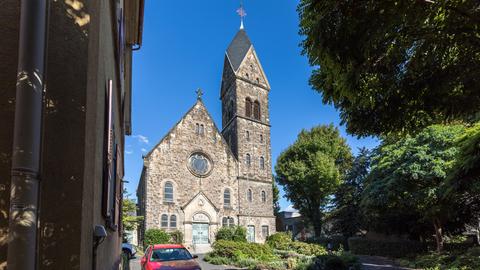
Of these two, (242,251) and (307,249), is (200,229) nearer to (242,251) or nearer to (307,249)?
(242,251)

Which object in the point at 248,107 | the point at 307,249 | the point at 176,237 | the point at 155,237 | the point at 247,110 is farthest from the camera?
the point at 248,107

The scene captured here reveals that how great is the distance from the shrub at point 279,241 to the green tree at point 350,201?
9.68 metres

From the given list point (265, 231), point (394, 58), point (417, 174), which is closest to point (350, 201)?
point (265, 231)

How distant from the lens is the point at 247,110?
40.6m

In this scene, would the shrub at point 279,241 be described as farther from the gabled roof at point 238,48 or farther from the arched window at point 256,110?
the gabled roof at point 238,48

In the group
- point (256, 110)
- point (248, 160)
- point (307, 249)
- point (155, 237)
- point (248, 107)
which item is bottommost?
point (307, 249)

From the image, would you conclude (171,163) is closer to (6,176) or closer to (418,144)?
(418,144)

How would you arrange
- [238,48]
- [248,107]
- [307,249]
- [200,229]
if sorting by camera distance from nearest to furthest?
[307,249]
[200,229]
[248,107]
[238,48]

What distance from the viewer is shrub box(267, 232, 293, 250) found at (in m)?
32.6

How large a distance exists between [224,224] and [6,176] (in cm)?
3407

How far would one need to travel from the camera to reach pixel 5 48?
2.90m

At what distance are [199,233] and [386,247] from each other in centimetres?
1592

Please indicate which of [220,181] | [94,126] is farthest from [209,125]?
[94,126]

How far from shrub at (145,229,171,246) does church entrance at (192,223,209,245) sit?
280 cm
